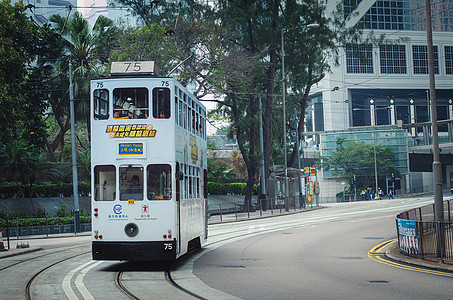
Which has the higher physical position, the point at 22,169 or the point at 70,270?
the point at 22,169

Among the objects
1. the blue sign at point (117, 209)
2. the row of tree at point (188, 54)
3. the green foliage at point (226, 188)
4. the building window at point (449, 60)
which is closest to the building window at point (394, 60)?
the building window at point (449, 60)

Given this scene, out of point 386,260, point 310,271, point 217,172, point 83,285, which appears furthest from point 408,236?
point 217,172

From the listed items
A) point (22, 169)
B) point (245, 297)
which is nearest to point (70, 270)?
point (245, 297)

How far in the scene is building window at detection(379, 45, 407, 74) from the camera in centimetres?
10212

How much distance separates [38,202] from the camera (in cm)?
3878

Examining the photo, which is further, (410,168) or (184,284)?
(410,168)

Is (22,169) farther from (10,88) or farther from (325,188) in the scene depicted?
(325,188)

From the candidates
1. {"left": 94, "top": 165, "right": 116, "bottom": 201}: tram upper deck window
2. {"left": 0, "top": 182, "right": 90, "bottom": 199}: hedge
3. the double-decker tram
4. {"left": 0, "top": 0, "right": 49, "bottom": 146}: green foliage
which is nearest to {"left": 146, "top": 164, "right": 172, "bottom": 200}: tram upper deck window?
the double-decker tram

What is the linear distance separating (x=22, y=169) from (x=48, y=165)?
219 cm

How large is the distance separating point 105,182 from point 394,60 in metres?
94.6

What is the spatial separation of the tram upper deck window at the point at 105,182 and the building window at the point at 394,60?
92430mm

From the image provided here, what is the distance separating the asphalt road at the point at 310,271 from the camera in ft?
40.3

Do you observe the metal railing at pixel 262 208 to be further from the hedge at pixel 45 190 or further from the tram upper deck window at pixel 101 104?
the tram upper deck window at pixel 101 104

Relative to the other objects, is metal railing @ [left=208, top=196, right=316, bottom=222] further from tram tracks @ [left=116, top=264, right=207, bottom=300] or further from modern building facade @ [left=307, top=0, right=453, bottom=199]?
modern building facade @ [left=307, top=0, right=453, bottom=199]
